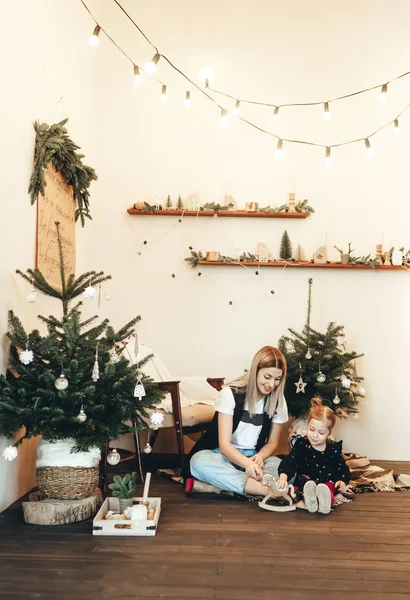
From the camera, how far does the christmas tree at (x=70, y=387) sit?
2.82m

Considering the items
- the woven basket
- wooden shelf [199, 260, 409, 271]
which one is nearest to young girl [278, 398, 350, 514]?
the woven basket

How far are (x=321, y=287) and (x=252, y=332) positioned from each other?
0.67 metres

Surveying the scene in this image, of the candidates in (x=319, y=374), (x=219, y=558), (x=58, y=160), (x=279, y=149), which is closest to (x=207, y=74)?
(x=279, y=149)

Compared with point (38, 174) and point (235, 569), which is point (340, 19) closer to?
point (38, 174)

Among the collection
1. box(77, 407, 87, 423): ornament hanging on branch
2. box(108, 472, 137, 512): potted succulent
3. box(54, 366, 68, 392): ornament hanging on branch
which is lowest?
box(108, 472, 137, 512): potted succulent

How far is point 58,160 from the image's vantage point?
3715mm

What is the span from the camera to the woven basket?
2.91 meters

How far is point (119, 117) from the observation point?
5.04 meters

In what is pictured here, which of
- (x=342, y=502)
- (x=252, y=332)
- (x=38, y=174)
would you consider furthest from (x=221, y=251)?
(x=342, y=502)

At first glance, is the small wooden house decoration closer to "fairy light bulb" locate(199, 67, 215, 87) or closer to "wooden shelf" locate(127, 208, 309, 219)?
"wooden shelf" locate(127, 208, 309, 219)

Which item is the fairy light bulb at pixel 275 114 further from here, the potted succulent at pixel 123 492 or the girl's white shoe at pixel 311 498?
the potted succulent at pixel 123 492

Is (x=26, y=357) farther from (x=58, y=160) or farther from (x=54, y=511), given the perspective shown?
(x=58, y=160)

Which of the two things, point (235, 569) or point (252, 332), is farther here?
point (252, 332)

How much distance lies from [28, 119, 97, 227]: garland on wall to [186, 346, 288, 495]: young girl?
159cm
